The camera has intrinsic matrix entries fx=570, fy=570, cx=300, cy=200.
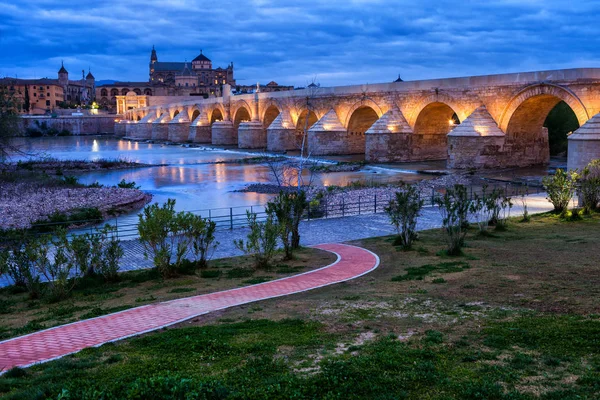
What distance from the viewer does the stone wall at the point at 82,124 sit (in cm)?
8062

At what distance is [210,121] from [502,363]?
5811 cm

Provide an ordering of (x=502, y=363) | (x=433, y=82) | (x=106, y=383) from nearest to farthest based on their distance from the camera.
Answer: (x=106, y=383) < (x=502, y=363) < (x=433, y=82)

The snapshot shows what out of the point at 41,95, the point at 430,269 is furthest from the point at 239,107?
the point at 41,95

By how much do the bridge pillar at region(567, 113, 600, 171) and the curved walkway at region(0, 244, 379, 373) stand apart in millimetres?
12977

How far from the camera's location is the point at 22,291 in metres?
8.78

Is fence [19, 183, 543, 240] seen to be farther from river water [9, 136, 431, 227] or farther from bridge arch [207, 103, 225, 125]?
bridge arch [207, 103, 225, 125]

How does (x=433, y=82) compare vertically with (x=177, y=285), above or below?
above

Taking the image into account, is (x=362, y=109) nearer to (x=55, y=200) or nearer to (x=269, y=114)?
(x=269, y=114)

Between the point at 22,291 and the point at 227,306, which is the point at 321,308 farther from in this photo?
the point at 22,291

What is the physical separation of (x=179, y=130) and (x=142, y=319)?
5878 cm

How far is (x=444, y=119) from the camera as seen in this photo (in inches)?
1323

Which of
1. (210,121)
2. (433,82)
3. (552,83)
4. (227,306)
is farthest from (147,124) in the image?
(227,306)

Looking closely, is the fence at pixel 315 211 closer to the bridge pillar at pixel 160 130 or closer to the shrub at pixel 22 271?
the shrub at pixel 22 271

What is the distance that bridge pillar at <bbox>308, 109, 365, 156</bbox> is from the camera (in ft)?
122
